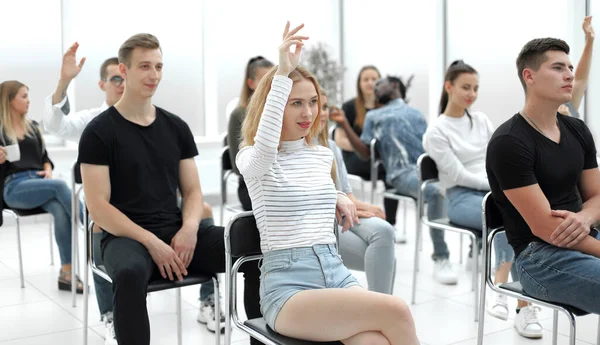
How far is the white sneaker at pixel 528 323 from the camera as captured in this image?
3178 millimetres

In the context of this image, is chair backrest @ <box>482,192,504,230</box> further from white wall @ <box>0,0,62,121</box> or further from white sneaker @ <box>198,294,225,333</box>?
white wall @ <box>0,0,62,121</box>

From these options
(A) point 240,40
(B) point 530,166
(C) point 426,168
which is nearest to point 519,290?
(B) point 530,166

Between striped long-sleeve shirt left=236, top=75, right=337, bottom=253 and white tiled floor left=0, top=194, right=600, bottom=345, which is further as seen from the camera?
white tiled floor left=0, top=194, right=600, bottom=345

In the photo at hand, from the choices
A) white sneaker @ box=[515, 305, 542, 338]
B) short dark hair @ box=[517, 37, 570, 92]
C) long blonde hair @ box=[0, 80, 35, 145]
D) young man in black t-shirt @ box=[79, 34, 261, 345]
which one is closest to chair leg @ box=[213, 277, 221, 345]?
young man in black t-shirt @ box=[79, 34, 261, 345]

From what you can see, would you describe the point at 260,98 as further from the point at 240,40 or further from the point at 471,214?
the point at 240,40

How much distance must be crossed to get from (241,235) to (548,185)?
109 centimetres

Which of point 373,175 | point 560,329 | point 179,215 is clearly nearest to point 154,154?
point 179,215

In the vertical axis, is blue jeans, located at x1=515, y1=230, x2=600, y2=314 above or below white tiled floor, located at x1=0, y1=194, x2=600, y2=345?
above

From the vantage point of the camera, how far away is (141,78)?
276 centimetres

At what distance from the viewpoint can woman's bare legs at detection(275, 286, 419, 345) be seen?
184 cm

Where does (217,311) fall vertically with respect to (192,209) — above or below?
below

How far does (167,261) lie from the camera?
2535 millimetres

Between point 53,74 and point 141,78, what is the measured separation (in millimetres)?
3630

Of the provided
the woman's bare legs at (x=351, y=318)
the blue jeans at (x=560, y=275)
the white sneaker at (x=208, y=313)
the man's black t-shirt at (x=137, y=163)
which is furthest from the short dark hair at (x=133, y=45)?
the blue jeans at (x=560, y=275)
